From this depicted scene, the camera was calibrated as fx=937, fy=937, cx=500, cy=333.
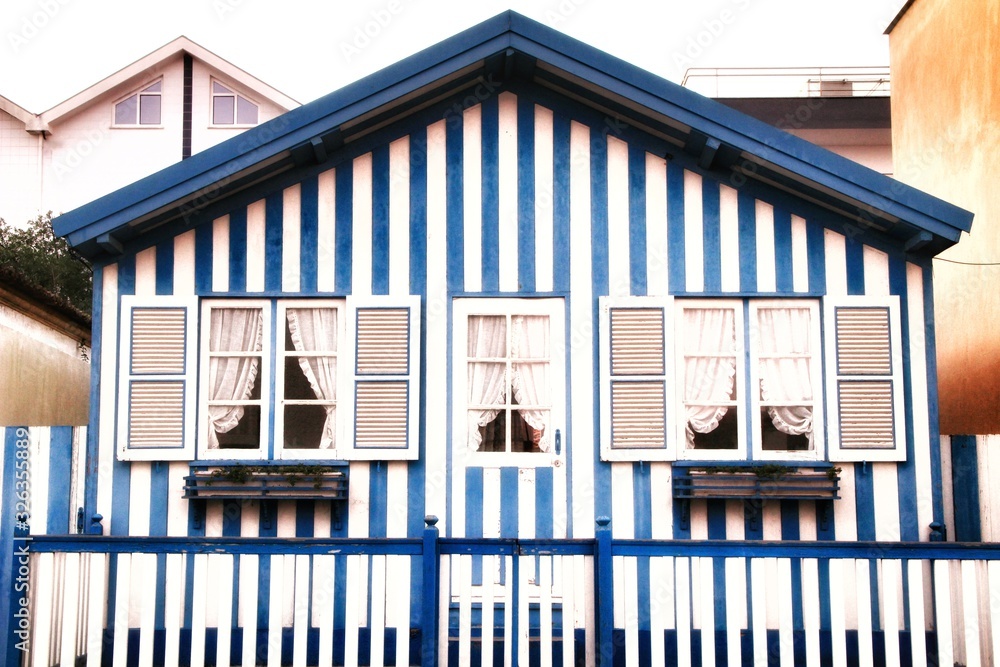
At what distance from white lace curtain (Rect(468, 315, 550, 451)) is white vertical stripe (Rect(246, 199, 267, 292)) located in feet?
5.47

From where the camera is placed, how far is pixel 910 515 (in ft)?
23.0

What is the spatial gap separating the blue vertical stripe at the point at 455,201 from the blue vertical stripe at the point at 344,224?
75cm

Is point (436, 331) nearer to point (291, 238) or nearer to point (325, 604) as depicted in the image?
point (291, 238)

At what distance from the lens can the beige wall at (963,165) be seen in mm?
9453

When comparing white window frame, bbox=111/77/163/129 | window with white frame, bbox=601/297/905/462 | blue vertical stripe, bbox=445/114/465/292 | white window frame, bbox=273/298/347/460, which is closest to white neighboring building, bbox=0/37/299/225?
white window frame, bbox=111/77/163/129

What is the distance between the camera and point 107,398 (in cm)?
710

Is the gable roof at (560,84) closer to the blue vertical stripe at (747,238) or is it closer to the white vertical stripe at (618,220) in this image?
the blue vertical stripe at (747,238)

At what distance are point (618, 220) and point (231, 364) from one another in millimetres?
3183

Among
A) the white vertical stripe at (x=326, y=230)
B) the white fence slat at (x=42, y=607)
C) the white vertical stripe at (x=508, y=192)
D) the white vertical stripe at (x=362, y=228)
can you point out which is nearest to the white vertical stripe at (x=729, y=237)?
the white vertical stripe at (x=508, y=192)

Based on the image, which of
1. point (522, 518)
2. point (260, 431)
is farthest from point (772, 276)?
point (260, 431)

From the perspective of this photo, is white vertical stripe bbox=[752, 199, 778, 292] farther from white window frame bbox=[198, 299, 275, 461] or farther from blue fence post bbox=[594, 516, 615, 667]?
white window frame bbox=[198, 299, 275, 461]

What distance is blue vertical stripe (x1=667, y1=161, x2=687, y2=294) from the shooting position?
7227mm

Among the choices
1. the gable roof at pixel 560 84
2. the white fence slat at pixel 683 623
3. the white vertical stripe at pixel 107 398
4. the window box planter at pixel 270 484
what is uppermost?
the gable roof at pixel 560 84

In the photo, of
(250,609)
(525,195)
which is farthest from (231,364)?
(525,195)
